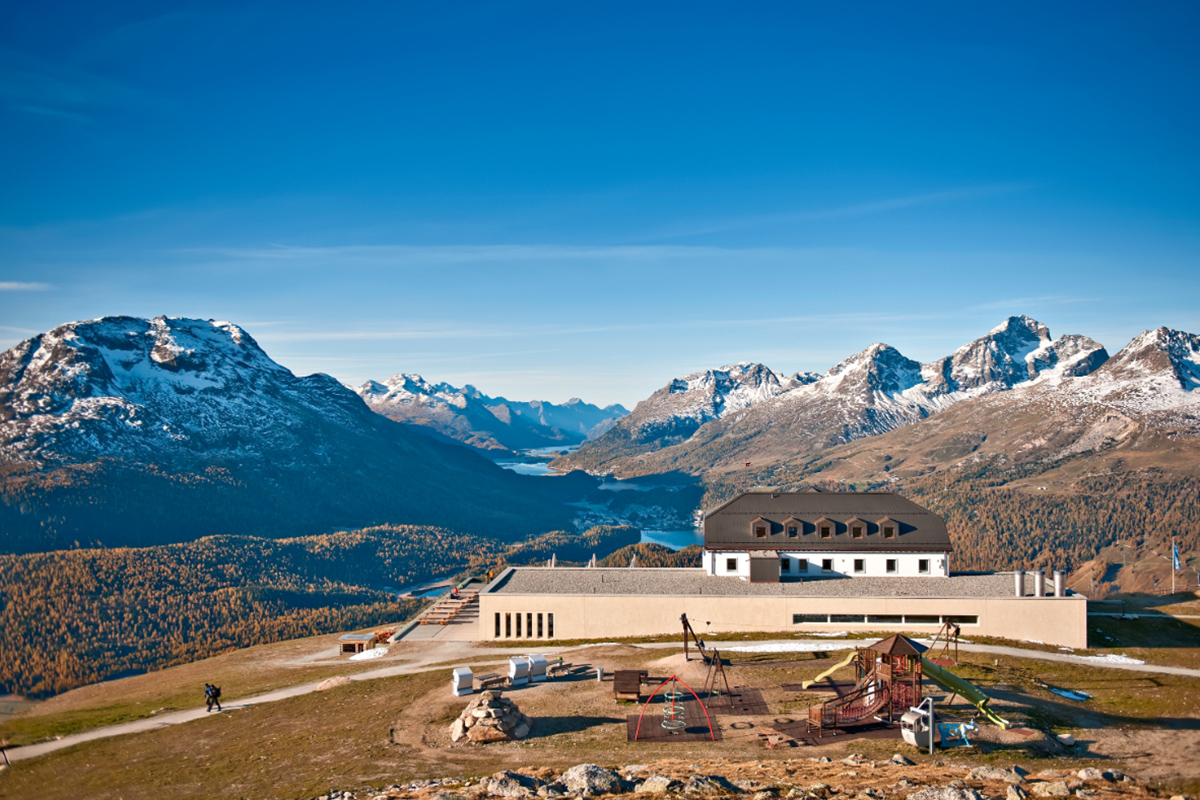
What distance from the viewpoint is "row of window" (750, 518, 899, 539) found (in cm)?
7694

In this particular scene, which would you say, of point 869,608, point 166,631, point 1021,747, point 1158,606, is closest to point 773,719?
point 1021,747

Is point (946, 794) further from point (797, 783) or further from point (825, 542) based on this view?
point (825, 542)

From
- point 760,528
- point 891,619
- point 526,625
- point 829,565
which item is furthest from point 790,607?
point 526,625

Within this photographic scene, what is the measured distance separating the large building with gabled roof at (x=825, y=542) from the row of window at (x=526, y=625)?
58.6 feet

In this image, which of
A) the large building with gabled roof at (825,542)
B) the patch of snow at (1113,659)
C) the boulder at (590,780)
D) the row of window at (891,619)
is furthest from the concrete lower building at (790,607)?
the boulder at (590,780)

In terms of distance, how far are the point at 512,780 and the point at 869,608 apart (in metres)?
45.8

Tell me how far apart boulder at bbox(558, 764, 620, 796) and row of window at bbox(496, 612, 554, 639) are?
39.4 meters

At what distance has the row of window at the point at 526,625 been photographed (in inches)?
2938

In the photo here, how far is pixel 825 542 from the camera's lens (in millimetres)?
77562

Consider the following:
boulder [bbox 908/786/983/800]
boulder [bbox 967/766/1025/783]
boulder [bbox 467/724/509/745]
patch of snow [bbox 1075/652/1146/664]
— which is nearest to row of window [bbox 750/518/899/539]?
patch of snow [bbox 1075/652/1146/664]

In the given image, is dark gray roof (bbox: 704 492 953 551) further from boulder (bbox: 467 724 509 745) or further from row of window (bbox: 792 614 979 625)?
boulder (bbox: 467 724 509 745)

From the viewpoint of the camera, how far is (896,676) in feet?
140

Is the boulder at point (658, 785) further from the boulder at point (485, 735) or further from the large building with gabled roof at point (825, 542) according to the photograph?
the large building with gabled roof at point (825, 542)

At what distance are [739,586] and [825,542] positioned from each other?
34.0 ft
